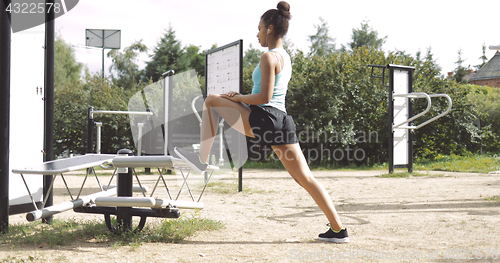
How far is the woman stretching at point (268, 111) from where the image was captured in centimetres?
290

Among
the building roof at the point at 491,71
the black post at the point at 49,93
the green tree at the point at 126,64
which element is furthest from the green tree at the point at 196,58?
the black post at the point at 49,93

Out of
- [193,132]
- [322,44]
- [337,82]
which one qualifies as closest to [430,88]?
[337,82]

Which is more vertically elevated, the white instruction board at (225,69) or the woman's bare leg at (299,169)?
the white instruction board at (225,69)

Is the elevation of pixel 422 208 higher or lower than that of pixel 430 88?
lower

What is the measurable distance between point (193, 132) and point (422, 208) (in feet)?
28.2

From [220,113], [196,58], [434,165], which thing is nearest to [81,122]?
[434,165]

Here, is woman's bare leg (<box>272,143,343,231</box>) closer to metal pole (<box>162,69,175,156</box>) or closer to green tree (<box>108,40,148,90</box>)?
metal pole (<box>162,69,175,156</box>)

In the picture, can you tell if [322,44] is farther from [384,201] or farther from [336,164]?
[384,201]

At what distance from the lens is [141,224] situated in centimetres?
323

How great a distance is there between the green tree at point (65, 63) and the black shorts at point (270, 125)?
106ft

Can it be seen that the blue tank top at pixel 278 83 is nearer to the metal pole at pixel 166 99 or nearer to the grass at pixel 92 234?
the grass at pixel 92 234

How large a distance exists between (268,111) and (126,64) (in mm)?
30343

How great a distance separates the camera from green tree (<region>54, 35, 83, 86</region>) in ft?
105

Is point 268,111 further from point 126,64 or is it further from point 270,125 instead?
point 126,64
